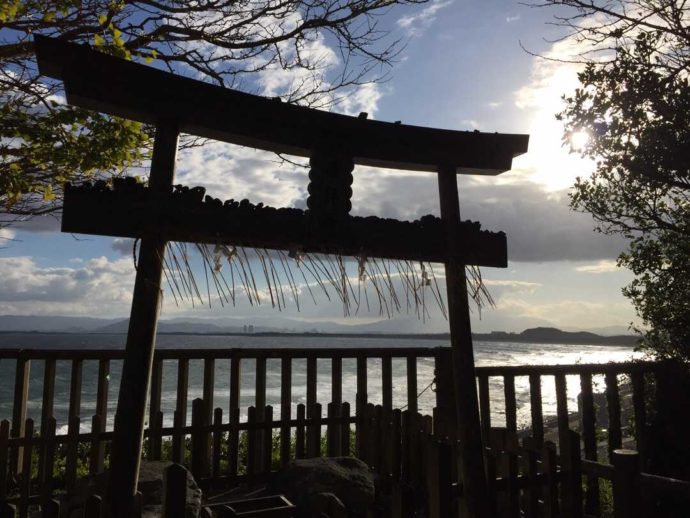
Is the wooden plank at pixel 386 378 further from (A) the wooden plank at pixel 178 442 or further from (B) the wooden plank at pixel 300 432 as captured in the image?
(A) the wooden plank at pixel 178 442

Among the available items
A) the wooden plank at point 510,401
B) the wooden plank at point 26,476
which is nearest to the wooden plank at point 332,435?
the wooden plank at point 510,401

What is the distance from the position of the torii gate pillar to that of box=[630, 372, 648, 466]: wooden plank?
3.72 m

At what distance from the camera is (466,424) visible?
13.3 feet

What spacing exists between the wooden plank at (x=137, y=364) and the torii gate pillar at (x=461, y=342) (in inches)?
88.5

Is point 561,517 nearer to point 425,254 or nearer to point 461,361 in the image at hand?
point 461,361

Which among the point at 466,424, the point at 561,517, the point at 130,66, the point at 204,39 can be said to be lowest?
the point at 561,517

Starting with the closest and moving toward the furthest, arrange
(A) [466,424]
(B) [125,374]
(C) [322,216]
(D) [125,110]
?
(B) [125,374], (D) [125,110], (C) [322,216], (A) [466,424]

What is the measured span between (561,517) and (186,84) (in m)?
4.53

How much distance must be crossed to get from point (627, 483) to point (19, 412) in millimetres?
5709

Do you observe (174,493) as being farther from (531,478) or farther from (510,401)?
(510,401)

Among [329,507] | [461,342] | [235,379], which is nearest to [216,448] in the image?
[235,379]

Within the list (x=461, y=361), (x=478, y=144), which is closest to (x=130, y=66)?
(x=478, y=144)

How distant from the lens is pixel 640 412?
665 cm

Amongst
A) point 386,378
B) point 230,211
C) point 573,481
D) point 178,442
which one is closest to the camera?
point 230,211
